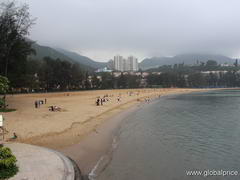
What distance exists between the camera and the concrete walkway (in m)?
8.28

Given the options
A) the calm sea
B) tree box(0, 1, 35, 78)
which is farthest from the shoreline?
tree box(0, 1, 35, 78)

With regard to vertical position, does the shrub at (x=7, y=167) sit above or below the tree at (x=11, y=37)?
below

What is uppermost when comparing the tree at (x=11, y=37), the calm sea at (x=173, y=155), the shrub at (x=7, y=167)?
the tree at (x=11, y=37)

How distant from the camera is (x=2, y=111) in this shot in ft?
96.5

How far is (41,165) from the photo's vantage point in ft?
30.8

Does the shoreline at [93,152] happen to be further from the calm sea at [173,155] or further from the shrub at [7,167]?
Answer: the shrub at [7,167]

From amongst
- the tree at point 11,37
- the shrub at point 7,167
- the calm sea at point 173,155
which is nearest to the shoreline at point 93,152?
the calm sea at point 173,155

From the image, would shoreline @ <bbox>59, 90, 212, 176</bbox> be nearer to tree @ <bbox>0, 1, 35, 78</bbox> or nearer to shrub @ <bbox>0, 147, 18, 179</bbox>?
shrub @ <bbox>0, 147, 18, 179</bbox>

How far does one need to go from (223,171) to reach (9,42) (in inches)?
1338

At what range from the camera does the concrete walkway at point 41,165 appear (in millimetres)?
8281

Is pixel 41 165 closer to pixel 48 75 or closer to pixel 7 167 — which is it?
pixel 7 167

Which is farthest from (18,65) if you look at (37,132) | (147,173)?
(147,173)

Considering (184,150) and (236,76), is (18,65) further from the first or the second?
(236,76)

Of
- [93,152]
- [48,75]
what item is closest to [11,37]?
[93,152]
